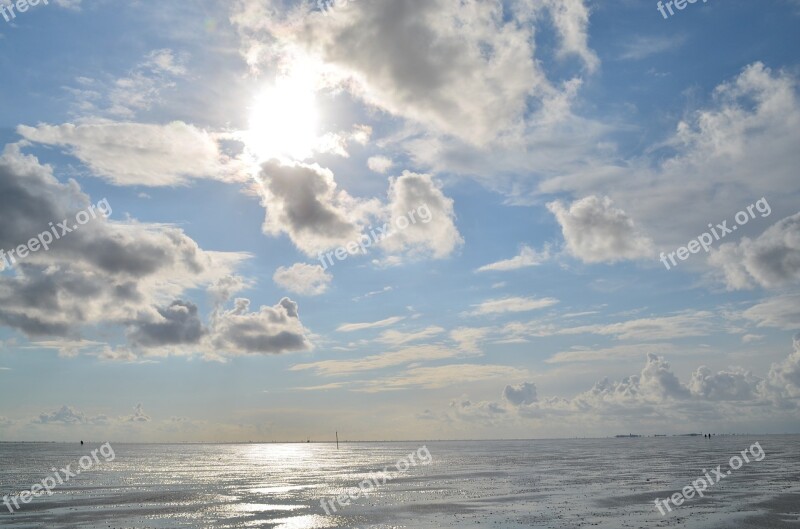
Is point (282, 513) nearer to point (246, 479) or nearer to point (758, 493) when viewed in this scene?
point (246, 479)

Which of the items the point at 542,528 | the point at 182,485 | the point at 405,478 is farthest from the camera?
the point at 405,478

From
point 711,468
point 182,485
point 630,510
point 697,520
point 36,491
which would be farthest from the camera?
point 711,468

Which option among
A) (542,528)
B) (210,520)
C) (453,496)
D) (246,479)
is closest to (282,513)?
(210,520)

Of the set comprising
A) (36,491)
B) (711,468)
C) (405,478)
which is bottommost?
(711,468)

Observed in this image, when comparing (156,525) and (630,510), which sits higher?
(156,525)

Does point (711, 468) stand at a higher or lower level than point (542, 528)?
lower

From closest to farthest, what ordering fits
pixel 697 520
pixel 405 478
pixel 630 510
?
1. pixel 697 520
2. pixel 630 510
3. pixel 405 478

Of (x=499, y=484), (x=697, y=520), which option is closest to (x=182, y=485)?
(x=499, y=484)

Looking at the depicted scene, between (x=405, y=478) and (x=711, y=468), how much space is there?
55.0 metres

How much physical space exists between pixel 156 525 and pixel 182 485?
39.3m

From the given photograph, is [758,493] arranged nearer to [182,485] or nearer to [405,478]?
[405,478]

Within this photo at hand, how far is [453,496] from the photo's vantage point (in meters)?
65.4

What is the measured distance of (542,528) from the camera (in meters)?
44.2

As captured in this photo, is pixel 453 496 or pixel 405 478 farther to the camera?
pixel 405 478
